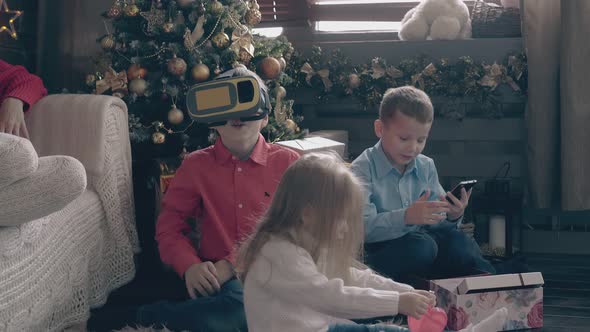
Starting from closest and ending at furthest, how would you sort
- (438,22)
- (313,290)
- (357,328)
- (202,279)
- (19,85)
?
(313,290), (357,328), (202,279), (19,85), (438,22)

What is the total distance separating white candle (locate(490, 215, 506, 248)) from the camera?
289 centimetres

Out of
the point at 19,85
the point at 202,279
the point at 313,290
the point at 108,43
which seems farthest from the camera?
the point at 108,43

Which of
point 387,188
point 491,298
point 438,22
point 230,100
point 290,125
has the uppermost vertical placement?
point 438,22

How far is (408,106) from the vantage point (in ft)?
7.15

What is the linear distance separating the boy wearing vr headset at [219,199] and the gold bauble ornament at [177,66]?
0.61 meters

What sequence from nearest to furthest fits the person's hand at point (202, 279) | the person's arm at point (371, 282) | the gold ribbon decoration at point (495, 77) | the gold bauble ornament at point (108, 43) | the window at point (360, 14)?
the person's arm at point (371, 282) → the person's hand at point (202, 279) → the gold bauble ornament at point (108, 43) → the gold ribbon decoration at point (495, 77) → the window at point (360, 14)

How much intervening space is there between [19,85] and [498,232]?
1.74 m

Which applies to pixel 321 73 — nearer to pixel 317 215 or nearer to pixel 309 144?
pixel 309 144

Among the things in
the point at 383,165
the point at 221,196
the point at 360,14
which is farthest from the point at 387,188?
the point at 360,14

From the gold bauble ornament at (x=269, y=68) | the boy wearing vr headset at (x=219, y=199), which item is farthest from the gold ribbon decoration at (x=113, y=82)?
the boy wearing vr headset at (x=219, y=199)

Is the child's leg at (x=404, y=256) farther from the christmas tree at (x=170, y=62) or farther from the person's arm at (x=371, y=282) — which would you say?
the christmas tree at (x=170, y=62)

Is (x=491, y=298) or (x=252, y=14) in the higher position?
(x=252, y=14)

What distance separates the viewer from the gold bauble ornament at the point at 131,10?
8.87ft

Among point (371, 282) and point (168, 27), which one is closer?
point (371, 282)
